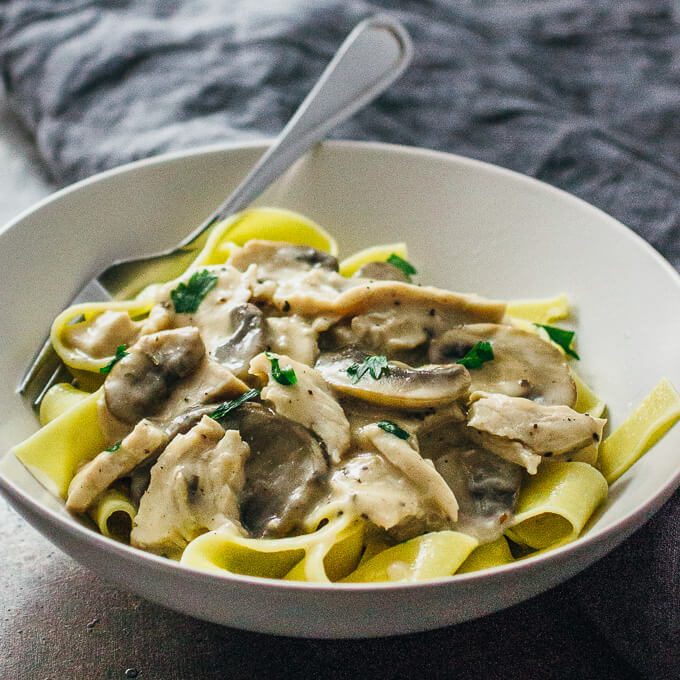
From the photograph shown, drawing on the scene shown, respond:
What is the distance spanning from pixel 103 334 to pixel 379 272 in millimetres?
1038

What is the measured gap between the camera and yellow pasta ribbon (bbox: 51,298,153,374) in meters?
2.94

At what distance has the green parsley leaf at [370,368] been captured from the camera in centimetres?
266

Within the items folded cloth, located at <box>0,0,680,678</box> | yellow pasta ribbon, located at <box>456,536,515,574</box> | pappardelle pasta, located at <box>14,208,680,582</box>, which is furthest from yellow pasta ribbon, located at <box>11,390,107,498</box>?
folded cloth, located at <box>0,0,680,678</box>

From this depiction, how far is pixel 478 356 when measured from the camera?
285cm

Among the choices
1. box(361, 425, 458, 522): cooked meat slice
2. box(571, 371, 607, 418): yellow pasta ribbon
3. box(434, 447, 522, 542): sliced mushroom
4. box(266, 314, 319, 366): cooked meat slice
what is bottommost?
box(571, 371, 607, 418): yellow pasta ribbon

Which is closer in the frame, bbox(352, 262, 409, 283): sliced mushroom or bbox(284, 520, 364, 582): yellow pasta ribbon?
bbox(284, 520, 364, 582): yellow pasta ribbon

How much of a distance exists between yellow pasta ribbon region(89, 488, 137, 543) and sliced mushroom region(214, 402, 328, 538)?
0.36 meters

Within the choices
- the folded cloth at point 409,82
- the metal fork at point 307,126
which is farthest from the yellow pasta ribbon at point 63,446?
the folded cloth at point 409,82

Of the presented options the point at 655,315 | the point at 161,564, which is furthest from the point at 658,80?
the point at 161,564

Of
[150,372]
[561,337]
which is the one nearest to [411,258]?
[561,337]

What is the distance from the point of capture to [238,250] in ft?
10.6

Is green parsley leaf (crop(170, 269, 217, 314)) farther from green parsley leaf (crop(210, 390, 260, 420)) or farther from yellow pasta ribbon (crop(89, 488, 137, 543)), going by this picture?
yellow pasta ribbon (crop(89, 488, 137, 543))

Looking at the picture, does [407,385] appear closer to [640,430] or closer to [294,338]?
[294,338]

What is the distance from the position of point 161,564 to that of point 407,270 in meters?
1.86
